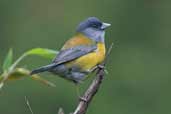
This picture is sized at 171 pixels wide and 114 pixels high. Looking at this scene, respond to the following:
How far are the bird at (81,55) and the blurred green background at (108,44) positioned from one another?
14.5 feet

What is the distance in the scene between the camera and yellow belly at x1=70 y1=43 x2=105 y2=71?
588cm

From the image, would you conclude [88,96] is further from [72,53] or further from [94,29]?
[94,29]

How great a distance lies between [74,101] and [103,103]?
0.39 meters

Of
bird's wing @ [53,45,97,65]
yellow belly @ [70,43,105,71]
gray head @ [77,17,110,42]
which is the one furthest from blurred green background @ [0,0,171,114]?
yellow belly @ [70,43,105,71]

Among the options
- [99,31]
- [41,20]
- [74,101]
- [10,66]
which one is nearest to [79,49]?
[99,31]

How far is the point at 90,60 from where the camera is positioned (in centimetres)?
599

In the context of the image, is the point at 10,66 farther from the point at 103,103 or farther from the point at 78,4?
the point at 78,4

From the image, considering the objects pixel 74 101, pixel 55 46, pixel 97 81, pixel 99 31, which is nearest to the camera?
pixel 97 81

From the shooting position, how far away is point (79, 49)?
616 cm

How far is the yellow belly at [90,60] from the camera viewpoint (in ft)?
19.3

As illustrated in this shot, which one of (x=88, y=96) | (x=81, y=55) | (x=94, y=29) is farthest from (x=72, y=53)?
(x=88, y=96)

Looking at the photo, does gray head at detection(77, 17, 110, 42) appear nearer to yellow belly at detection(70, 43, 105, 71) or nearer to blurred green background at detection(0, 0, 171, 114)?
yellow belly at detection(70, 43, 105, 71)

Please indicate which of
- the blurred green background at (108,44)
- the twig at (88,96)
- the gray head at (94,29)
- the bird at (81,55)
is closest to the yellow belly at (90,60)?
the bird at (81,55)

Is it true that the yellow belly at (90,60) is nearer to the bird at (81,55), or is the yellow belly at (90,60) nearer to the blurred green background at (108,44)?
the bird at (81,55)
